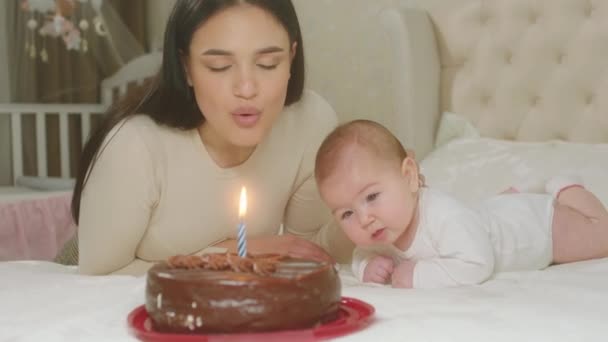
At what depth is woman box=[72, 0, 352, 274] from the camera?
152 centimetres

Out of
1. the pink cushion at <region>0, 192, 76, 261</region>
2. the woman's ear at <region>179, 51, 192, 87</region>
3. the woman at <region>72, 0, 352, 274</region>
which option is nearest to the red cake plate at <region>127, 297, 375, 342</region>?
the woman at <region>72, 0, 352, 274</region>

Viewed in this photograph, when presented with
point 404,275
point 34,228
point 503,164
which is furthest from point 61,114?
point 404,275

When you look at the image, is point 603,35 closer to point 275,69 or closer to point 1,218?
point 275,69

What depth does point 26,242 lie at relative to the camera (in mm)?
2863

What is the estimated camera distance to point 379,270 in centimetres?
149

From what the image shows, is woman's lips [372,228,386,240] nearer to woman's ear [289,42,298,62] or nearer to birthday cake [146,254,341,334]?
woman's ear [289,42,298,62]

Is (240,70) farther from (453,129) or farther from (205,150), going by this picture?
(453,129)

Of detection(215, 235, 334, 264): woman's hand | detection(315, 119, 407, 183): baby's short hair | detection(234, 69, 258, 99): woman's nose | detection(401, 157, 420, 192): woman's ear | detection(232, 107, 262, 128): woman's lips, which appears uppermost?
detection(234, 69, 258, 99): woman's nose

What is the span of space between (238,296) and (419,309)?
1.11ft

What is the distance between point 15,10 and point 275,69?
3056mm

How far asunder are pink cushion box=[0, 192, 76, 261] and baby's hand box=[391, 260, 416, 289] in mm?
1810

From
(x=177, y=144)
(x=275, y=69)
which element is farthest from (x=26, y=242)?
(x=275, y=69)

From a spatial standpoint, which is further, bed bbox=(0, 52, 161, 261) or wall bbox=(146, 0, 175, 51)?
wall bbox=(146, 0, 175, 51)

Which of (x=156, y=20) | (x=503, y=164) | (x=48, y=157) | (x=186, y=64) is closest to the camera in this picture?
(x=186, y=64)
